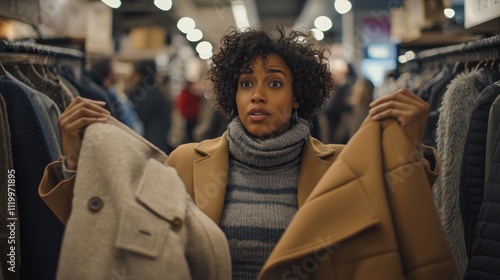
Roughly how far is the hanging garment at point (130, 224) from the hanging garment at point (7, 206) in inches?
27.7

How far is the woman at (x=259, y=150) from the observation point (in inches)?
90.2

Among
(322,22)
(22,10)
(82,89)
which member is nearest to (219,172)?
(82,89)

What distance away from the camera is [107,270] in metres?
1.70

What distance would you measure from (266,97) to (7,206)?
1150 mm

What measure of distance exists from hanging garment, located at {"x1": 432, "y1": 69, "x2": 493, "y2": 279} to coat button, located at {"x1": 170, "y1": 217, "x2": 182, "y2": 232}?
141cm

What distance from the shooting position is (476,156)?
2.38 meters

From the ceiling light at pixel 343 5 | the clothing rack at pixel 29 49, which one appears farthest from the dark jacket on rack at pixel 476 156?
the ceiling light at pixel 343 5

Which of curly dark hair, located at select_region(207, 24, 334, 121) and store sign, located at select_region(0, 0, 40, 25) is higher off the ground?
store sign, located at select_region(0, 0, 40, 25)

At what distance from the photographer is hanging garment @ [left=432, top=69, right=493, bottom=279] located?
2.66 m

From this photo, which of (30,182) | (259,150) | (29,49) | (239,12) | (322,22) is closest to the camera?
(259,150)

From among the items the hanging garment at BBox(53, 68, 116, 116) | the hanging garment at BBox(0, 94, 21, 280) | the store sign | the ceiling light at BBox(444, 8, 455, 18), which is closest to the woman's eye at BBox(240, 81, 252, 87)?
the hanging garment at BBox(0, 94, 21, 280)

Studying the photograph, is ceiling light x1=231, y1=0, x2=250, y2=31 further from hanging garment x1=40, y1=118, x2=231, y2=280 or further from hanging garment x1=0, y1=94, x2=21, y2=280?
hanging garment x1=40, y1=118, x2=231, y2=280

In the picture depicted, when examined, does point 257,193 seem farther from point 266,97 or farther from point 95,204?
point 95,204

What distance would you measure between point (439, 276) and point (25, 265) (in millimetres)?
1745
